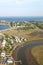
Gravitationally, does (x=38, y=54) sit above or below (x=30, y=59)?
below

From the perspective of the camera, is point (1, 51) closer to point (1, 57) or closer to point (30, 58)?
point (1, 57)

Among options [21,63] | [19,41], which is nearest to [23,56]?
[21,63]

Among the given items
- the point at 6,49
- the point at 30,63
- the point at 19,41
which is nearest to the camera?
the point at 30,63

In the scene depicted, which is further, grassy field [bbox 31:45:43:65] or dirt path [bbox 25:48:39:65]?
grassy field [bbox 31:45:43:65]

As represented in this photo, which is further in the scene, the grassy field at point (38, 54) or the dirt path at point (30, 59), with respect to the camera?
the grassy field at point (38, 54)

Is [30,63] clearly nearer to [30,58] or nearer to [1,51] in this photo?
[30,58]

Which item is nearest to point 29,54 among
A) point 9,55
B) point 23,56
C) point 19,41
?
point 23,56

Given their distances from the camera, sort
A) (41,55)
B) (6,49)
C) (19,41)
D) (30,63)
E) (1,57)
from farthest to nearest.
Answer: (19,41), (6,49), (41,55), (1,57), (30,63)

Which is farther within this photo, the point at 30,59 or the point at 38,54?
the point at 38,54

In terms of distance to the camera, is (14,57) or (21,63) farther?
(14,57)
